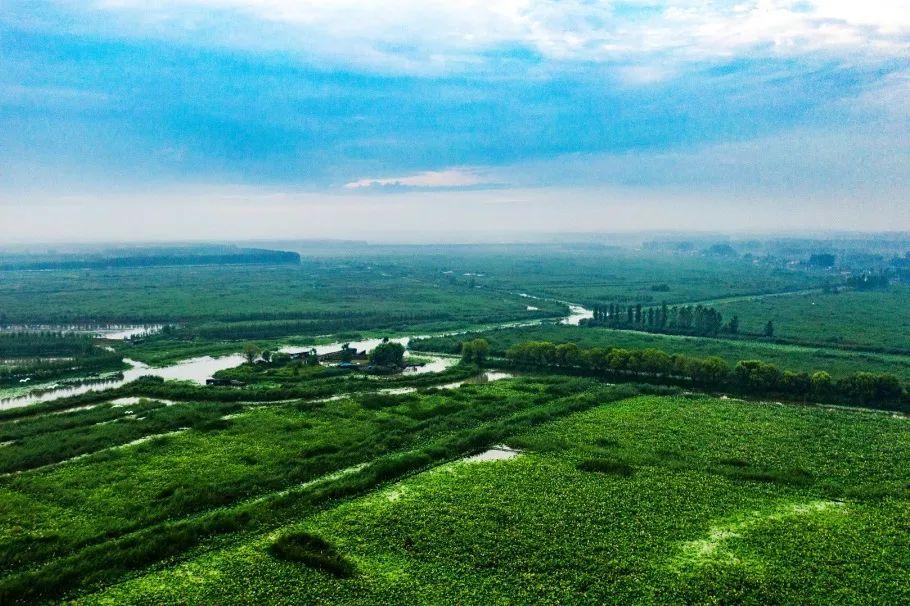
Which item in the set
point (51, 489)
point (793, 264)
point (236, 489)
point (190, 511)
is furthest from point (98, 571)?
point (793, 264)

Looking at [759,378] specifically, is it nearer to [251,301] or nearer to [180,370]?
[180,370]

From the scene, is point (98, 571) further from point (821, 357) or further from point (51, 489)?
point (821, 357)

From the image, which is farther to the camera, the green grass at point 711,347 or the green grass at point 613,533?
the green grass at point 711,347


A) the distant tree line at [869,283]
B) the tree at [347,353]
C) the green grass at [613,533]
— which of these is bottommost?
the green grass at [613,533]

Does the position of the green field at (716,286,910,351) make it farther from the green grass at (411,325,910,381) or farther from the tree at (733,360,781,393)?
the tree at (733,360,781,393)

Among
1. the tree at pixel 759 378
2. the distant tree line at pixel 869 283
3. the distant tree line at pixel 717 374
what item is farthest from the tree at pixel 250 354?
the distant tree line at pixel 869 283

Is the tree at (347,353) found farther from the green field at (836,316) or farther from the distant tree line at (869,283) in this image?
the distant tree line at (869,283)
